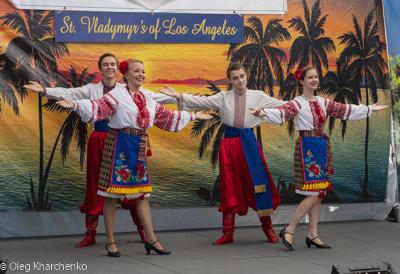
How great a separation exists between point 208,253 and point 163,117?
3.57ft

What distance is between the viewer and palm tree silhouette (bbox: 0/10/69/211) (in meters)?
4.38

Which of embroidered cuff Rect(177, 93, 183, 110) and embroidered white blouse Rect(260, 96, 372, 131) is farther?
embroidered cuff Rect(177, 93, 183, 110)

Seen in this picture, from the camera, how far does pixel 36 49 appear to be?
4.43 meters

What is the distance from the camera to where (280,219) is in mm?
5211

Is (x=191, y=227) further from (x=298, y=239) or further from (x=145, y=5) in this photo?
(x=145, y=5)

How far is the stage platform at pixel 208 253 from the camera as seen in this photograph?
3348 millimetres

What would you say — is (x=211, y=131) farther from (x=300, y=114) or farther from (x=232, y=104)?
(x=300, y=114)

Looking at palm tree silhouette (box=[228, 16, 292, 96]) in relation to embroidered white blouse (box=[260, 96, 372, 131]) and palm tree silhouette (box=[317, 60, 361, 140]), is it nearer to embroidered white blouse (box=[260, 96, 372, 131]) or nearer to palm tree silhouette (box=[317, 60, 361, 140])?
palm tree silhouette (box=[317, 60, 361, 140])

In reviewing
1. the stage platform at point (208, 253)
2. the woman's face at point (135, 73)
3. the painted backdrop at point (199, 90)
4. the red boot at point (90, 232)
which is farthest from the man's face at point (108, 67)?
the stage platform at point (208, 253)

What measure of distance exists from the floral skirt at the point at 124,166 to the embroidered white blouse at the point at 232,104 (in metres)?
0.69

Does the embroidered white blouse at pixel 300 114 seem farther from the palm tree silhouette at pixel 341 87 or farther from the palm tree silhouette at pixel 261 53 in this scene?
the palm tree silhouette at pixel 341 87

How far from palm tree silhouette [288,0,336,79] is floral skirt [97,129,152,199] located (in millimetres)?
2099

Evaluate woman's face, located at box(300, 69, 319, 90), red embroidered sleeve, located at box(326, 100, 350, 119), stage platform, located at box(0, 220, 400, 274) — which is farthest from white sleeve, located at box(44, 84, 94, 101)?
red embroidered sleeve, located at box(326, 100, 350, 119)

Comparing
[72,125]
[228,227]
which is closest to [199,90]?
[72,125]
